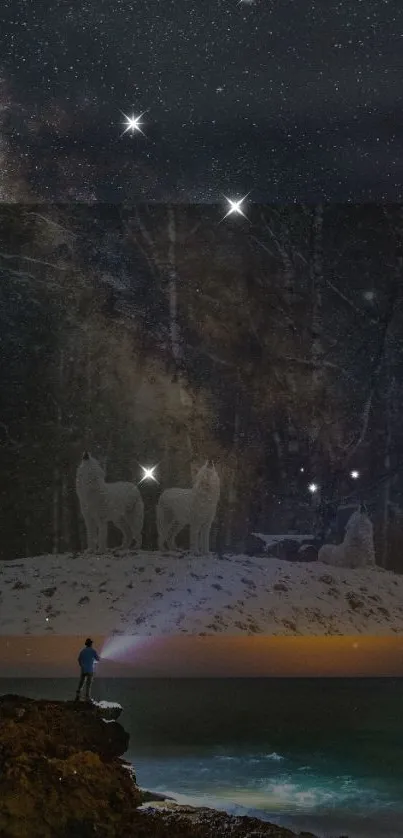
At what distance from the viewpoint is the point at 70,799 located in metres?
3.56

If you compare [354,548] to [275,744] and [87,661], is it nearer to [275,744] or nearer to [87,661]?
[275,744]

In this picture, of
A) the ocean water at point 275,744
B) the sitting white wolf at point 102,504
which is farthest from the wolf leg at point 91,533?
the ocean water at point 275,744

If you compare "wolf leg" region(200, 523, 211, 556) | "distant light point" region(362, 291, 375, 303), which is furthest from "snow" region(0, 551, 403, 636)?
"distant light point" region(362, 291, 375, 303)

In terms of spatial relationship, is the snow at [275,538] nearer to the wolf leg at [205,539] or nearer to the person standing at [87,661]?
the wolf leg at [205,539]

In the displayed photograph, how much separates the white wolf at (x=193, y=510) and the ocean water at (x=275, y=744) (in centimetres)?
133

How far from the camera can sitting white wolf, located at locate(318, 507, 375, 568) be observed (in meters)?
9.02

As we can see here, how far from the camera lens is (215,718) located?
8.09m

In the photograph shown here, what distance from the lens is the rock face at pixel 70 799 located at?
3.44 metres

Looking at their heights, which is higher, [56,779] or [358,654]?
[358,654]

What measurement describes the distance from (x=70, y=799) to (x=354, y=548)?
5.83 metres

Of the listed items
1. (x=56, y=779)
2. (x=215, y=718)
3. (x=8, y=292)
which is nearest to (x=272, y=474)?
(x=215, y=718)

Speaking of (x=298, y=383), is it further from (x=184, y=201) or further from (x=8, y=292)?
(x=8, y=292)

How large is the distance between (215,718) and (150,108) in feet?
17.2

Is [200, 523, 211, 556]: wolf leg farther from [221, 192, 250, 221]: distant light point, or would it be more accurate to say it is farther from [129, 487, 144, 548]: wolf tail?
[221, 192, 250, 221]: distant light point
